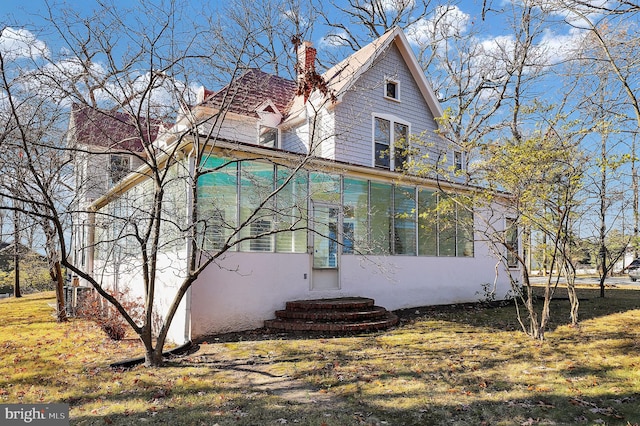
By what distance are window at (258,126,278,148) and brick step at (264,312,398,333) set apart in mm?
7674

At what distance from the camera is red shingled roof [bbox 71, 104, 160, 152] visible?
22.9ft

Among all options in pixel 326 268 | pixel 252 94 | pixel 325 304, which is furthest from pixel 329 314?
pixel 252 94

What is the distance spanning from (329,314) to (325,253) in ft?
6.26

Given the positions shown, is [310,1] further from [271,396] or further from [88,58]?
[271,396]

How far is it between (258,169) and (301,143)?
492 centimetres

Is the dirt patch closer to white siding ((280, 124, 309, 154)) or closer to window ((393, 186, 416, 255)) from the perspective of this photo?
window ((393, 186, 416, 255))

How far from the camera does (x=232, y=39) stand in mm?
7008

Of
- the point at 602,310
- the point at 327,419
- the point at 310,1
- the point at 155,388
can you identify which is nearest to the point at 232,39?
the point at 310,1

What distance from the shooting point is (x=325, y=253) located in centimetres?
1033

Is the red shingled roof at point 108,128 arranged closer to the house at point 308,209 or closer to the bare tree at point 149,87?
the bare tree at point 149,87

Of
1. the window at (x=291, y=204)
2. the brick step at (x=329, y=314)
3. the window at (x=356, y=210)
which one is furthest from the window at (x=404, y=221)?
the window at (x=291, y=204)

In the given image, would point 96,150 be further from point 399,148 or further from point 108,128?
point 399,148

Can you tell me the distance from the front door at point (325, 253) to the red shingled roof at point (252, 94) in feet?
10.6

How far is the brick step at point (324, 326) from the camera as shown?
8.46m
